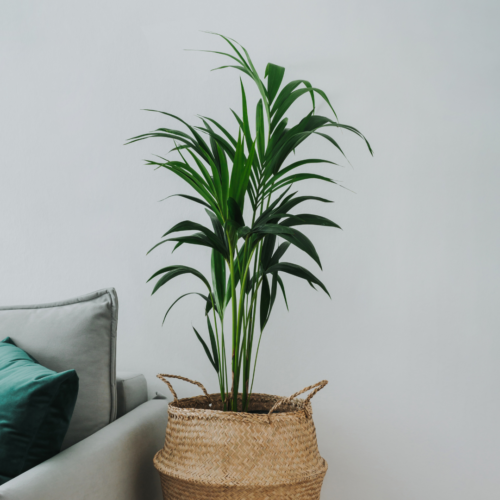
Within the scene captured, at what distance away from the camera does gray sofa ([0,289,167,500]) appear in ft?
3.13

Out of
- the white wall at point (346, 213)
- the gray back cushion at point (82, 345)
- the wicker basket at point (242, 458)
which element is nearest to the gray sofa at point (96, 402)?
the gray back cushion at point (82, 345)

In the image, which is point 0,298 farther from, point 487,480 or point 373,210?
point 487,480

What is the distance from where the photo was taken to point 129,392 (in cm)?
129

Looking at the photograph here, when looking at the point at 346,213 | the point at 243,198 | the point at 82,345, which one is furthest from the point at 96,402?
the point at 346,213

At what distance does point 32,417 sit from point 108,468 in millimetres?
216

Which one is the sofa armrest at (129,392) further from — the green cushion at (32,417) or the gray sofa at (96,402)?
the green cushion at (32,417)

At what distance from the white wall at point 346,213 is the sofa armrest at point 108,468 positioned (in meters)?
0.37

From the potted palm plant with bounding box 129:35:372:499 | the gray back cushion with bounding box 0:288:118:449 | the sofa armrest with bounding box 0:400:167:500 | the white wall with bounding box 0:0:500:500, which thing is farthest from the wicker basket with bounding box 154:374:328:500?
the white wall with bounding box 0:0:500:500

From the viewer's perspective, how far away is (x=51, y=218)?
1.71 meters

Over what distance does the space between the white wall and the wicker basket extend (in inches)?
19.2

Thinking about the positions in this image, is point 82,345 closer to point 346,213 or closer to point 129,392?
point 129,392

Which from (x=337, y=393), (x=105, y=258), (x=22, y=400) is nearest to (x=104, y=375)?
(x=22, y=400)

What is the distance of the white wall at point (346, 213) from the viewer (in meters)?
1.41

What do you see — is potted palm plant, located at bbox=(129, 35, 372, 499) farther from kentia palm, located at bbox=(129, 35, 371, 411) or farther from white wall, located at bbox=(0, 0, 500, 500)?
white wall, located at bbox=(0, 0, 500, 500)
